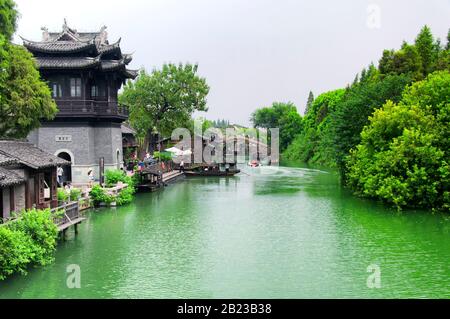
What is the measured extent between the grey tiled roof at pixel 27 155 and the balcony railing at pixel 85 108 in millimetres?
11390

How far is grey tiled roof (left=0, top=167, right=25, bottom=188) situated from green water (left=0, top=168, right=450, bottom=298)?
8.82 ft

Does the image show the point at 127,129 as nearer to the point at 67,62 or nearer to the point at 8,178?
the point at 67,62

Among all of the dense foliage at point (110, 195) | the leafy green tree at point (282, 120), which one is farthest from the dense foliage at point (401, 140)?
the leafy green tree at point (282, 120)

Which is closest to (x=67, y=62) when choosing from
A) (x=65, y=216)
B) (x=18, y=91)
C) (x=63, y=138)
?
(x=63, y=138)

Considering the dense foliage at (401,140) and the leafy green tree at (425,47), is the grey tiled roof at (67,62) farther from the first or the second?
the leafy green tree at (425,47)

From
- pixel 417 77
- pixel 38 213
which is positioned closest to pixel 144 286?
pixel 38 213

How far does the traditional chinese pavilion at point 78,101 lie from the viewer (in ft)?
107

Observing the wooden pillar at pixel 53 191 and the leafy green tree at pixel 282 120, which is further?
the leafy green tree at pixel 282 120

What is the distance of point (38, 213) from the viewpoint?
15.9 metres

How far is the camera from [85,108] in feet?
108

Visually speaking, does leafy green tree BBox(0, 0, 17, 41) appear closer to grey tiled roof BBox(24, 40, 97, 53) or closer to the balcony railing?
grey tiled roof BBox(24, 40, 97, 53)
